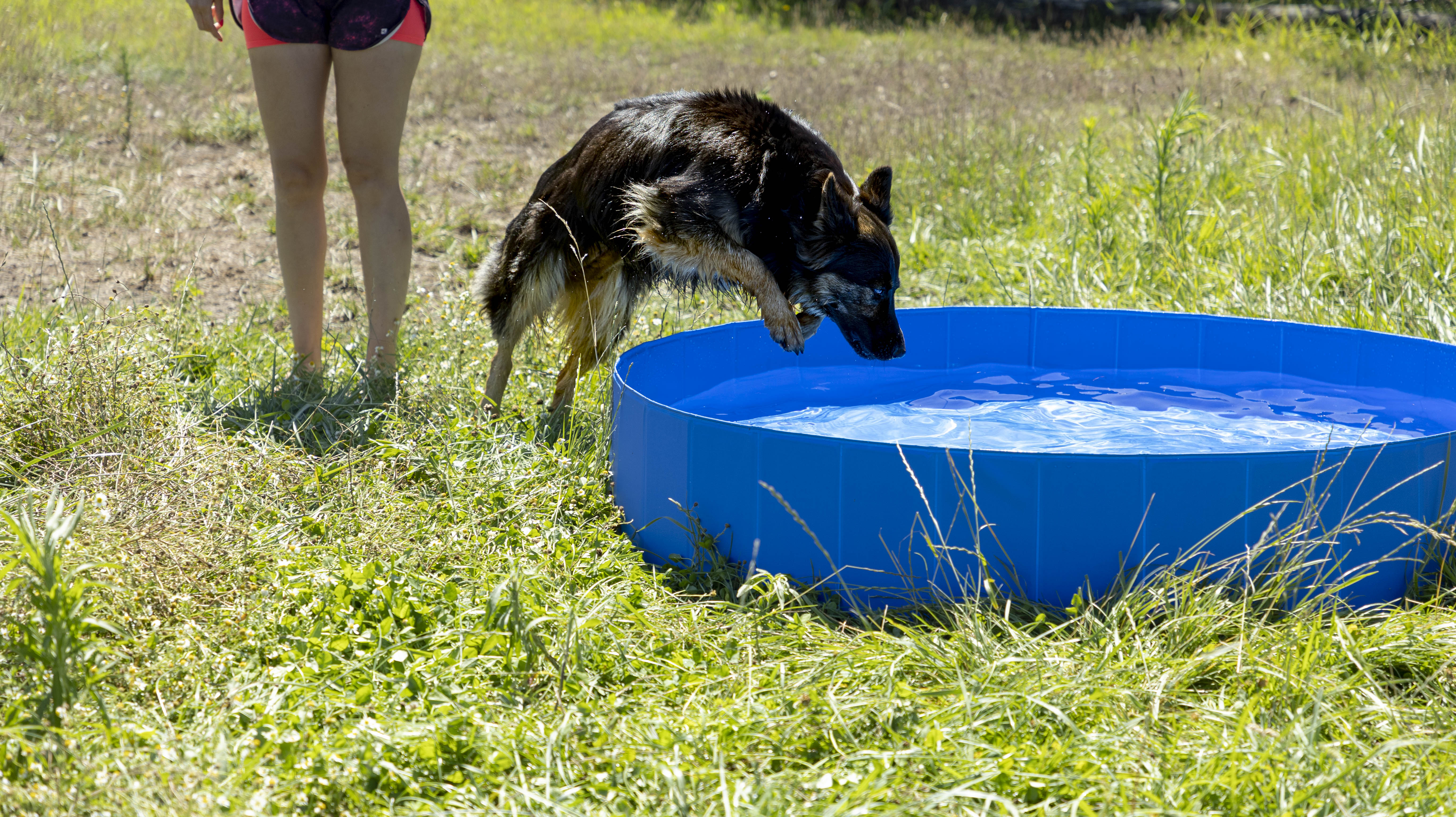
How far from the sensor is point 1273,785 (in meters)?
1.95

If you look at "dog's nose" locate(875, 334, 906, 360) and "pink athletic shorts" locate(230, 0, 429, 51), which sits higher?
"pink athletic shorts" locate(230, 0, 429, 51)

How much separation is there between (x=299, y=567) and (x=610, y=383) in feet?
4.43

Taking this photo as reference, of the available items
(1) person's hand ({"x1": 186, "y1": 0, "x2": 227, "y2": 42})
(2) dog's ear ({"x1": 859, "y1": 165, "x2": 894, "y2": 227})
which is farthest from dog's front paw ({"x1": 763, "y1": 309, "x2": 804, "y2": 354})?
(1) person's hand ({"x1": 186, "y1": 0, "x2": 227, "y2": 42})

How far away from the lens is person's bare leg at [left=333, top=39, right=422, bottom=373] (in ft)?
12.2

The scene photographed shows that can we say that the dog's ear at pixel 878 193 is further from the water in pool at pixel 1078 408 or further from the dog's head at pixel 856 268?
the water in pool at pixel 1078 408

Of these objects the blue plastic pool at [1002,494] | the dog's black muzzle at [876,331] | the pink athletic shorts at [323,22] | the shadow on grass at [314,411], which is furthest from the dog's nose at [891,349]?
the pink athletic shorts at [323,22]

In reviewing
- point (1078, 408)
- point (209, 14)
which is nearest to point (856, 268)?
point (1078, 408)

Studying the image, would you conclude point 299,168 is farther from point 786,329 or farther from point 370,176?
point 786,329

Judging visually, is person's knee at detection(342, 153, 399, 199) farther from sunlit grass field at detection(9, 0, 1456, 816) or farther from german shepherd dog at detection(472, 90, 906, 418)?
sunlit grass field at detection(9, 0, 1456, 816)

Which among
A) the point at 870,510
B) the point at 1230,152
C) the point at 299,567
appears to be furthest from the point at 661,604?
the point at 1230,152

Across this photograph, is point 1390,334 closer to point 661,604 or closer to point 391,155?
point 661,604

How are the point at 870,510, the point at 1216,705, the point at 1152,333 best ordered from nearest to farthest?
the point at 1216,705 → the point at 870,510 → the point at 1152,333

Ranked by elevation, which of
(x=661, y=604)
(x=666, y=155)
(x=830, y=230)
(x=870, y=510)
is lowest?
(x=661, y=604)

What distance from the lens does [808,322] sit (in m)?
4.13
